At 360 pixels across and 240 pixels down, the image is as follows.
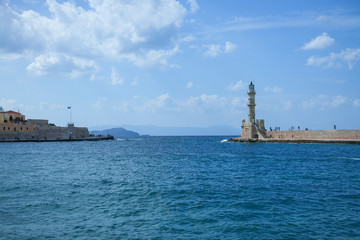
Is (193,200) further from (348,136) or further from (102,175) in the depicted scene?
(348,136)

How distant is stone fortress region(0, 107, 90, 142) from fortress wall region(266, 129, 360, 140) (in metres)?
62.6

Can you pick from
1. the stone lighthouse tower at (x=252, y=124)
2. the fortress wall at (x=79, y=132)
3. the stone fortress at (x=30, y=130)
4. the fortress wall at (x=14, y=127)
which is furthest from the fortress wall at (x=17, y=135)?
the stone lighthouse tower at (x=252, y=124)

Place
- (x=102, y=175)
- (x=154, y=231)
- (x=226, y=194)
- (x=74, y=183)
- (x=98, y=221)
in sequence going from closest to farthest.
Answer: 1. (x=154, y=231)
2. (x=98, y=221)
3. (x=226, y=194)
4. (x=74, y=183)
5. (x=102, y=175)

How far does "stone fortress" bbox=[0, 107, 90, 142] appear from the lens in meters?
79.8

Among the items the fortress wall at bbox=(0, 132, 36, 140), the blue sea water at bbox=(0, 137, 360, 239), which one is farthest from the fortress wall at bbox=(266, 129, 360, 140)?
the fortress wall at bbox=(0, 132, 36, 140)

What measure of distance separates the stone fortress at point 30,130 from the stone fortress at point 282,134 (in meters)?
54.7

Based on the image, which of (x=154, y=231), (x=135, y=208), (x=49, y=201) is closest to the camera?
(x=154, y=231)

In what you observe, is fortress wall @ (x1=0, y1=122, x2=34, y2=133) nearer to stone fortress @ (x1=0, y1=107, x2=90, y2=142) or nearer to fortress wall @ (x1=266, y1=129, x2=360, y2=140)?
stone fortress @ (x1=0, y1=107, x2=90, y2=142)

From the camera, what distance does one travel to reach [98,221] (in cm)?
1057

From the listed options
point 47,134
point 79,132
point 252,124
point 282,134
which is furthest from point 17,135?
point 282,134

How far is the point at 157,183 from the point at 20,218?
334 inches

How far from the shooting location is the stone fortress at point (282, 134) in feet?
193

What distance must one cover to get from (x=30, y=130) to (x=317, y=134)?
3051 inches

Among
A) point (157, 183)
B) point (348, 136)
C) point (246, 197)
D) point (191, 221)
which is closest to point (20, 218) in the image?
point (191, 221)
